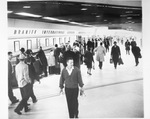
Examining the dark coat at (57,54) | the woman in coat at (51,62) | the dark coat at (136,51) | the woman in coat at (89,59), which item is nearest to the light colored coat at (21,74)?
the woman in coat at (51,62)

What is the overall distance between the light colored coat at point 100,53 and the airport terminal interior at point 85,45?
0.20ft

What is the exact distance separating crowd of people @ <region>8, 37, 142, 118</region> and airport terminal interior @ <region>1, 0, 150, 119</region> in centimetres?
3

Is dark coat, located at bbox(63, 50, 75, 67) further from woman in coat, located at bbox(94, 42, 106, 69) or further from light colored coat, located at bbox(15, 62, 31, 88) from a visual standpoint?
light colored coat, located at bbox(15, 62, 31, 88)

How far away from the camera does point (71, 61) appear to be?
176 inches

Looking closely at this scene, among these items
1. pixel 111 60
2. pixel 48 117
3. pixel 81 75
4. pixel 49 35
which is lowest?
pixel 48 117

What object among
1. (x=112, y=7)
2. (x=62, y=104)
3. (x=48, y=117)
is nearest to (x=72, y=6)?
(x=112, y=7)

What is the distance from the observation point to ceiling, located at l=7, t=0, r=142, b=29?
4375 mm

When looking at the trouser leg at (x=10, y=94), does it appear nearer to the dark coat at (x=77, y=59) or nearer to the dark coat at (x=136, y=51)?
the dark coat at (x=77, y=59)

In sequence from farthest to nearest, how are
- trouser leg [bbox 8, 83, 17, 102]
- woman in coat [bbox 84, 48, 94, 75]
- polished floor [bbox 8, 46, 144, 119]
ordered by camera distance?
woman in coat [bbox 84, 48, 94, 75] < polished floor [bbox 8, 46, 144, 119] < trouser leg [bbox 8, 83, 17, 102]

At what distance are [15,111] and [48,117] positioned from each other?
68 cm

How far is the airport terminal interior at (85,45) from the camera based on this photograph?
4.36 metres

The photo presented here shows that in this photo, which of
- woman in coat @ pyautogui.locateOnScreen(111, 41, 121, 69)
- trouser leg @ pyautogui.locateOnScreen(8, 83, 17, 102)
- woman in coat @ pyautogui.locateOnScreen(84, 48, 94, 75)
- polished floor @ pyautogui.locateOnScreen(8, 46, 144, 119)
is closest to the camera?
trouser leg @ pyautogui.locateOnScreen(8, 83, 17, 102)

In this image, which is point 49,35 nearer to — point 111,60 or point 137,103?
point 111,60

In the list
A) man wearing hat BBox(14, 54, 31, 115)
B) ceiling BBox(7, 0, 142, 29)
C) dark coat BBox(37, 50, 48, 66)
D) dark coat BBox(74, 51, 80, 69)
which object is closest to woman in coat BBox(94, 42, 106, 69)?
dark coat BBox(74, 51, 80, 69)
